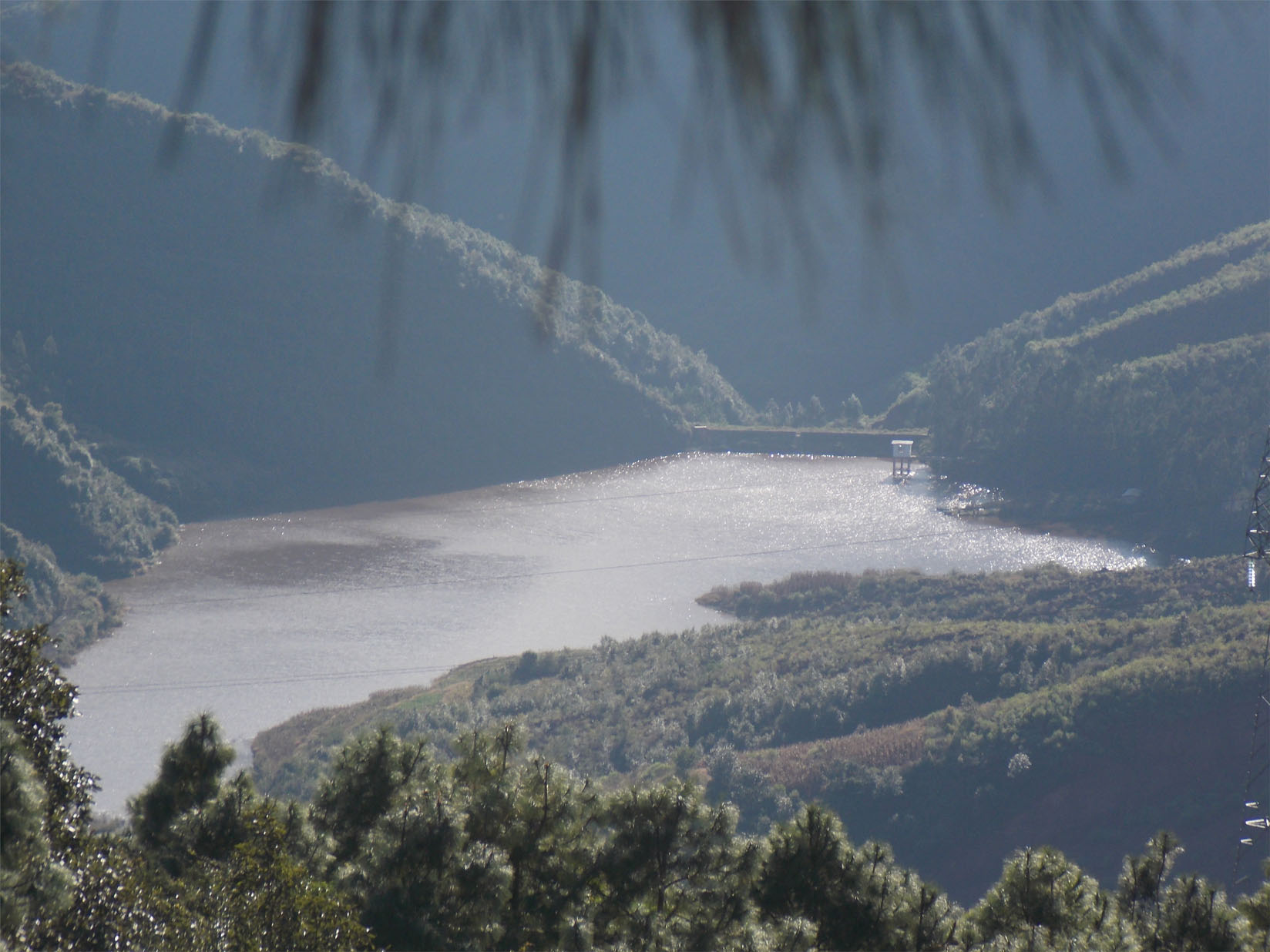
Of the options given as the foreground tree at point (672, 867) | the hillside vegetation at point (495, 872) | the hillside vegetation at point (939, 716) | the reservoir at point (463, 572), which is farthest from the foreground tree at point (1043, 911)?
the reservoir at point (463, 572)

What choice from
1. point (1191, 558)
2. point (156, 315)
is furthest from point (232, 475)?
point (1191, 558)

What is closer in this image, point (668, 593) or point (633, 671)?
point (633, 671)

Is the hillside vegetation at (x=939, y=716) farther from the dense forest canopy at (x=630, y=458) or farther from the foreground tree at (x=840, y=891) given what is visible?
the foreground tree at (x=840, y=891)

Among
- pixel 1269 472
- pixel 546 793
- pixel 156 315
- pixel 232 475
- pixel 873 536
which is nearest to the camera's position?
pixel 546 793

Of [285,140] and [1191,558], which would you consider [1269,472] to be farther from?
[1191,558]

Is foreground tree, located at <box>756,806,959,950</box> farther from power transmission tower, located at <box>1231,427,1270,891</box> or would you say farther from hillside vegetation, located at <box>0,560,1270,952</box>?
power transmission tower, located at <box>1231,427,1270,891</box>

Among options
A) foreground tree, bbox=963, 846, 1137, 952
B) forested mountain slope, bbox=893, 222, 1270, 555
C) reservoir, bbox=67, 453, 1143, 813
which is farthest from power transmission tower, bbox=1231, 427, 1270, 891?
forested mountain slope, bbox=893, 222, 1270, 555

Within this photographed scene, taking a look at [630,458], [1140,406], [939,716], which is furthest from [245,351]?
[1140,406]
